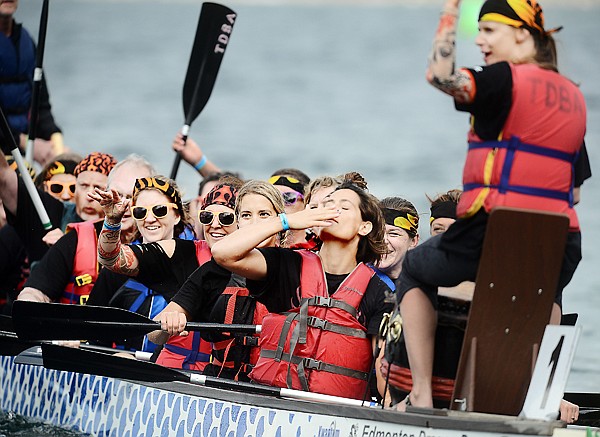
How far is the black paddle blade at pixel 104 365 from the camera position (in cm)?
512

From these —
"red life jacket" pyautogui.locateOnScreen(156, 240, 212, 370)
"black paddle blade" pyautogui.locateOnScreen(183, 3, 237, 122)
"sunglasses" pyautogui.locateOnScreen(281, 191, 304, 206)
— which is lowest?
"red life jacket" pyautogui.locateOnScreen(156, 240, 212, 370)

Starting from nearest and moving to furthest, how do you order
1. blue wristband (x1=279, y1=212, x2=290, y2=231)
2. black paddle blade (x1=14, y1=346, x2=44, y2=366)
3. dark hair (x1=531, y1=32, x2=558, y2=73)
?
1. dark hair (x1=531, y1=32, x2=558, y2=73)
2. blue wristband (x1=279, y1=212, x2=290, y2=231)
3. black paddle blade (x1=14, y1=346, x2=44, y2=366)

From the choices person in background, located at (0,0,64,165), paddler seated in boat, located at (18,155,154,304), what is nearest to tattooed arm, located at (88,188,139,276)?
paddler seated in boat, located at (18,155,154,304)

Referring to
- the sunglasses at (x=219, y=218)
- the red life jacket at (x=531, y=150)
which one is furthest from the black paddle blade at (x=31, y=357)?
the red life jacket at (x=531, y=150)

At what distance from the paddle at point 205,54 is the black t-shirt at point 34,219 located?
1.06 metres

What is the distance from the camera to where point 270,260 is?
466 centimetres

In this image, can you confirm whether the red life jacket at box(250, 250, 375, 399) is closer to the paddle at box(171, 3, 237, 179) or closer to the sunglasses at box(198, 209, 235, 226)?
the sunglasses at box(198, 209, 235, 226)

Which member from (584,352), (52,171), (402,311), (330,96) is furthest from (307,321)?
(330,96)

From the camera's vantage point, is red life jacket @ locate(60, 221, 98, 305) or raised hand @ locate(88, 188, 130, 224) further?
red life jacket @ locate(60, 221, 98, 305)

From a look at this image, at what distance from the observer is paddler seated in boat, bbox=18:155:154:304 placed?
19.7ft

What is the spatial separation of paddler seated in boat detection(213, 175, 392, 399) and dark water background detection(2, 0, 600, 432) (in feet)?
3.53

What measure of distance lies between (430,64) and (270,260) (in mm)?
1184

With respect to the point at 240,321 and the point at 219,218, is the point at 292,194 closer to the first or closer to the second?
the point at 219,218

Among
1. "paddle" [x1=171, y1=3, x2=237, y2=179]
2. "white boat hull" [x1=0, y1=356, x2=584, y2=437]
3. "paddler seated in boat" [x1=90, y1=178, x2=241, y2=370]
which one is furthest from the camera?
"paddle" [x1=171, y1=3, x2=237, y2=179]
